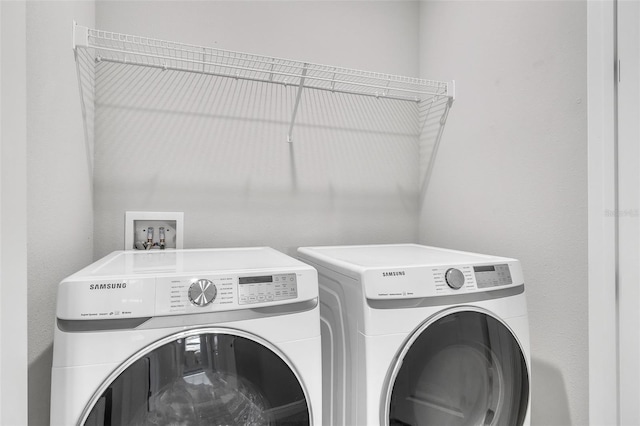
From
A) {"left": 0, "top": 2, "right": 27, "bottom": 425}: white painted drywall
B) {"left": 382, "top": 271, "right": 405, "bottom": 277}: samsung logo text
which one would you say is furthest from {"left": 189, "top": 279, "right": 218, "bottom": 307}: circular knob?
{"left": 382, "top": 271, "right": 405, "bottom": 277}: samsung logo text

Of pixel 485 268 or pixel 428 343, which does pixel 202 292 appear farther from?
pixel 485 268

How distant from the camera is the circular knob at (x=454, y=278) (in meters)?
1.04

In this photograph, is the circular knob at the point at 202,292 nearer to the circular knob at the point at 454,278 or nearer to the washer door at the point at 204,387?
the washer door at the point at 204,387

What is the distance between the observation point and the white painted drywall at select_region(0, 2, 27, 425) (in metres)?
0.66

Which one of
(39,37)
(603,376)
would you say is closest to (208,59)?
(39,37)

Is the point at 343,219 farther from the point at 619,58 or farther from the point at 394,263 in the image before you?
the point at 619,58

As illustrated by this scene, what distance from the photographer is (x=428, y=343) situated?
1.03 meters

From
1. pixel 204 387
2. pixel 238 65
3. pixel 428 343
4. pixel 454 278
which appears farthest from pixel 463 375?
pixel 238 65

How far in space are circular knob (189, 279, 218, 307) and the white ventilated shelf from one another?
2.31ft

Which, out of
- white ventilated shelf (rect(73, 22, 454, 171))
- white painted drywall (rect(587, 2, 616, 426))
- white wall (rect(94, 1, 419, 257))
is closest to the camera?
white painted drywall (rect(587, 2, 616, 426))

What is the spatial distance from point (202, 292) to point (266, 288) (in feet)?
0.51

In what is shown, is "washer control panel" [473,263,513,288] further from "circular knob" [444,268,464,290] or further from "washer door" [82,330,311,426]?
"washer door" [82,330,311,426]

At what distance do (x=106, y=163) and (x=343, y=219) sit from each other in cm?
104

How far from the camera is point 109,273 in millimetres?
873
